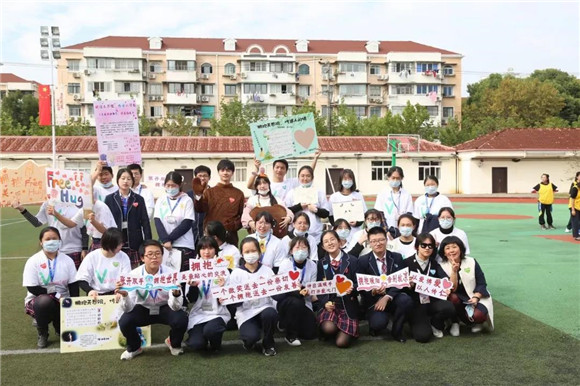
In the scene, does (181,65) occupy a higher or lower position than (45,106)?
higher

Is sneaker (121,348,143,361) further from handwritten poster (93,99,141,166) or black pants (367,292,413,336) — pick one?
handwritten poster (93,99,141,166)

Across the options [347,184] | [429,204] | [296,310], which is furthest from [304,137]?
[296,310]

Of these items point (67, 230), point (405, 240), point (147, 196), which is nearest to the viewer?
point (405, 240)

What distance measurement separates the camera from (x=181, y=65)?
5259 cm

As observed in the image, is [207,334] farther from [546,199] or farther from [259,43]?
[259,43]

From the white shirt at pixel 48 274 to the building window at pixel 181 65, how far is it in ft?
161

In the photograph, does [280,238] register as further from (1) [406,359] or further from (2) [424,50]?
(2) [424,50]

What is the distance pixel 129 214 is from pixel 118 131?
4.08 ft

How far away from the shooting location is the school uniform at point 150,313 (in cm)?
498

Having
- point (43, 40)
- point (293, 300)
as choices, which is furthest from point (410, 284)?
point (43, 40)

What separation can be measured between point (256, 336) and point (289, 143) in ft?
9.99

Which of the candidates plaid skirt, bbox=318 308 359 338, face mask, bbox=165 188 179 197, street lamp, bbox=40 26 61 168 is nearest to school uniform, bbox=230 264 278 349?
plaid skirt, bbox=318 308 359 338

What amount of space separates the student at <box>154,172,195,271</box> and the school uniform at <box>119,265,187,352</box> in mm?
1022

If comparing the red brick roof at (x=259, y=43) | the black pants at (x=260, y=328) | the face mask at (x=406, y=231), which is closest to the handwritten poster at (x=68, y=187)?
the black pants at (x=260, y=328)
